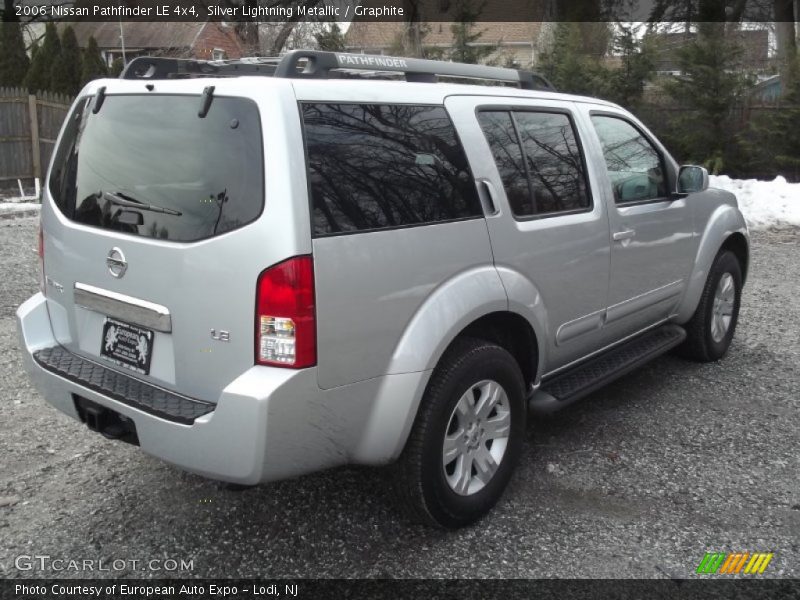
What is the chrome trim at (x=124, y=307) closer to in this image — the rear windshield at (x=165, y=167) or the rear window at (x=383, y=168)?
the rear windshield at (x=165, y=167)

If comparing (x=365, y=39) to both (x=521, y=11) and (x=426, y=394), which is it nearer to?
(x=521, y=11)

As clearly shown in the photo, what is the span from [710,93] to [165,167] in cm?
1488

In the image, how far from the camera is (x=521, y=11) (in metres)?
30.2

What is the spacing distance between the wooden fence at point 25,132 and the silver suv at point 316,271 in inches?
543

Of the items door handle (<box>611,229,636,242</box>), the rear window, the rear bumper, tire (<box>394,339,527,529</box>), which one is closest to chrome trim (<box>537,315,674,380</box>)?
tire (<box>394,339,527,529</box>)

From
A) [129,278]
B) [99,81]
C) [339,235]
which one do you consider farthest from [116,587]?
[99,81]

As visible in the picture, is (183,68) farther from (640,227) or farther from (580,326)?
(640,227)

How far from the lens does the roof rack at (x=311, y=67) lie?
2.94 m

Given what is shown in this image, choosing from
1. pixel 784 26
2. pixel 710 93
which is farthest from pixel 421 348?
pixel 784 26

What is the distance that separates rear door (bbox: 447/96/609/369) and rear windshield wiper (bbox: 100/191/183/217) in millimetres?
1273

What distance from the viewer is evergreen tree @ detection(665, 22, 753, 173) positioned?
1512 cm

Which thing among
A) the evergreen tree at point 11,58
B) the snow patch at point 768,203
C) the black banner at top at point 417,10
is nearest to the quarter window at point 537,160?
the snow patch at point 768,203

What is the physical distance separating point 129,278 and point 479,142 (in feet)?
5.21
